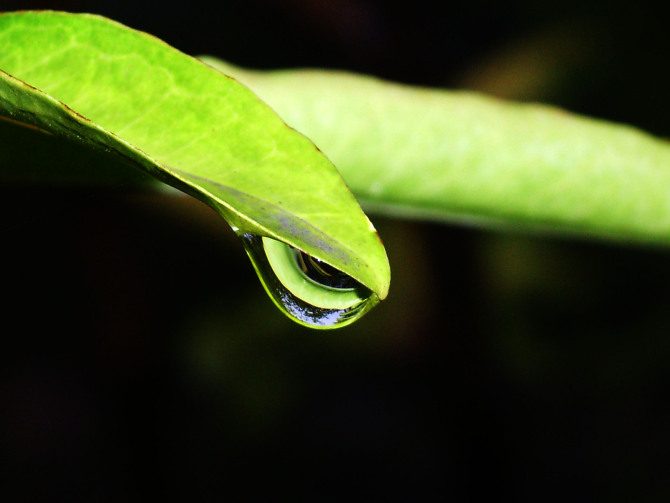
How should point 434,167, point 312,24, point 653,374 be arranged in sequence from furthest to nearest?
1. point 312,24
2. point 653,374
3. point 434,167

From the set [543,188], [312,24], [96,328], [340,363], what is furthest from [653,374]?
[96,328]

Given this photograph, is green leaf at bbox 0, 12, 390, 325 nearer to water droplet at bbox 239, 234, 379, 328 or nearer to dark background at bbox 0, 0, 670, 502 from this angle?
water droplet at bbox 239, 234, 379, 328

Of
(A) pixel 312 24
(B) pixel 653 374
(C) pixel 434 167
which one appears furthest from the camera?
(A) pixel 312 24

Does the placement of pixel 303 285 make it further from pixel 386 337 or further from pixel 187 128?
pixel 386 337

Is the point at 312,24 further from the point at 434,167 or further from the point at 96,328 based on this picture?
the point at 434,167

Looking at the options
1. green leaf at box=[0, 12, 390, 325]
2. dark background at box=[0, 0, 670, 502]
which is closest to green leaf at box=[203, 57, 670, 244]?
green leaf at box=[0, 12, 390, 325]

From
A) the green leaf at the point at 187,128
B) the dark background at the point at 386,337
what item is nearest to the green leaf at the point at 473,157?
the green leaf at the point at 187,128

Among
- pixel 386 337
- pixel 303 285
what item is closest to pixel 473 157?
pixel 303 285
